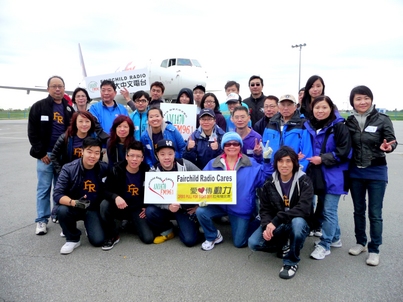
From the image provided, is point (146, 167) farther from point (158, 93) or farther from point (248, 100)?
point (248, 100)

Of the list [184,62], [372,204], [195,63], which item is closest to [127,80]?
[372,204]

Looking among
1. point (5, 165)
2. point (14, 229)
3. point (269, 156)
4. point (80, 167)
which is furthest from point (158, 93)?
point (5, 165)

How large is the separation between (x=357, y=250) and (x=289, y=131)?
1.70 metres

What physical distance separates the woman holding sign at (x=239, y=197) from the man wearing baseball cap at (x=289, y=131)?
10.1 inches

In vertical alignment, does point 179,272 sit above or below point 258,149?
below

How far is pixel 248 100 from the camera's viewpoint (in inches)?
253

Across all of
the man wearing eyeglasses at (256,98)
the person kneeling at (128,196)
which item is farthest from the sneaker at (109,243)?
the man wearing eyeglasses at (256,98)

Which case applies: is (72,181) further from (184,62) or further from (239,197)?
(184,62)

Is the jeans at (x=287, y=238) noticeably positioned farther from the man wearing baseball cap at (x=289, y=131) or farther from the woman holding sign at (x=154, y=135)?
the woman holding sign at (x=154, y=135)

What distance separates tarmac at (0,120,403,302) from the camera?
285cm

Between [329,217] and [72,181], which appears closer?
[329,217]

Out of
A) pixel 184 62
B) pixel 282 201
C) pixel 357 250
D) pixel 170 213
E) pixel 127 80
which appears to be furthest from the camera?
pixel 184 62

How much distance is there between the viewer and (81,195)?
159 inches

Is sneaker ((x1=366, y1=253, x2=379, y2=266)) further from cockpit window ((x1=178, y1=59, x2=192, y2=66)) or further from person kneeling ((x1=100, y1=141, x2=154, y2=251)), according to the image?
cockpit window ((x1=178, y1=59, x2=192, y2=66))
